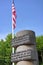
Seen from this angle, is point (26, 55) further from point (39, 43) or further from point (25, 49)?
point (39, 43)

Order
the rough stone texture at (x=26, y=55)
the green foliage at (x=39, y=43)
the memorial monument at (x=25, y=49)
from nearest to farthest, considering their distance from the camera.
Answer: the rough stone texture at (x=26, y=55) → the memorial monument at (x=25, y=49) → the green foliage at (x=39, y=43)

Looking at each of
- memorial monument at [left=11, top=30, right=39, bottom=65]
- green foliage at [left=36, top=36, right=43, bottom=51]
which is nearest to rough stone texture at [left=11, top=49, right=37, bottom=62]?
memorial monument at [left=11, top=30, right=39, bottom=65]

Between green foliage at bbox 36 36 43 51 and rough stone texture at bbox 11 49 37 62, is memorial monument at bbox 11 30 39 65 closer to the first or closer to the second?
rough stone texture at bbox 11 49 37 62

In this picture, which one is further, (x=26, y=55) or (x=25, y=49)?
(x=25, y=49)

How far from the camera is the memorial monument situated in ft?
37.6

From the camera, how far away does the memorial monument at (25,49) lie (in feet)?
37.6

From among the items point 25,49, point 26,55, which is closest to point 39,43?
point 25,49

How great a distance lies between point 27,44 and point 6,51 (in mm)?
26115

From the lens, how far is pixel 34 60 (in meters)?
11.5

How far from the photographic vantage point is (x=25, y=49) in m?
11.8

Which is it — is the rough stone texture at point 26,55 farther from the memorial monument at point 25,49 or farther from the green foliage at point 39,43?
the green foliage at point 39,43

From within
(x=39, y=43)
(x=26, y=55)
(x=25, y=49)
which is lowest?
(x=26, y=55)

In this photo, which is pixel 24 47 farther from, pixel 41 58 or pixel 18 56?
pixel 41 58

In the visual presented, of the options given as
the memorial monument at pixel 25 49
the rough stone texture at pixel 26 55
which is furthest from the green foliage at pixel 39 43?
the rough stone texture at pixel 26 55
